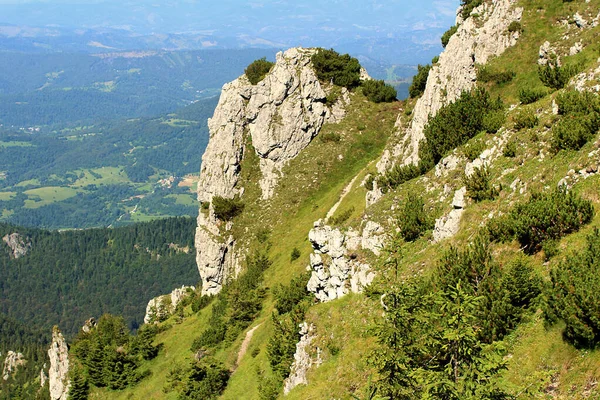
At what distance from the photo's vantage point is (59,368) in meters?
80.9

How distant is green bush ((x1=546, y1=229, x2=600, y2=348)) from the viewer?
1919cm

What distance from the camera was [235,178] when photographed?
3376 inches

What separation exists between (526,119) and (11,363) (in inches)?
7936

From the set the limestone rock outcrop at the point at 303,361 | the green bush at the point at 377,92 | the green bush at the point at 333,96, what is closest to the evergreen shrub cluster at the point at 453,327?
the limestone rock outcrop at the point at 303,361

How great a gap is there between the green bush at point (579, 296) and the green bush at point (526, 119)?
14436 millimetres

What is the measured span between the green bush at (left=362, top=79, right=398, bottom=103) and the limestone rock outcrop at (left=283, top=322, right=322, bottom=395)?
60113 mm

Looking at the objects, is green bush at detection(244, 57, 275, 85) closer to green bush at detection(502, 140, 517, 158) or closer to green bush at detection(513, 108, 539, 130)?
green bush at detection(513, 108, 539, 130)

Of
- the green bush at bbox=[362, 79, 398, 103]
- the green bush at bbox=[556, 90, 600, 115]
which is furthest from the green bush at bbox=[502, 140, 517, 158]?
the green bush at bbox=[362, 79, 398, 103]

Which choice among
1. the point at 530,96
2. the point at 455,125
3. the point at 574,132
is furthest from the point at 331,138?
the point at 574,132

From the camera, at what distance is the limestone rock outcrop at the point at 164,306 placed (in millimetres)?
94500

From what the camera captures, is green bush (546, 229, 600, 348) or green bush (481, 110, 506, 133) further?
green bush (481, 110, 506, 133)

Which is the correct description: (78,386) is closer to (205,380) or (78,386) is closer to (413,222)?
(205,380)

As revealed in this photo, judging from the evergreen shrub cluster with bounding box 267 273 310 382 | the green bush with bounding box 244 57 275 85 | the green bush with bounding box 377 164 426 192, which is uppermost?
the green bush with bounding box 244 57 275 85

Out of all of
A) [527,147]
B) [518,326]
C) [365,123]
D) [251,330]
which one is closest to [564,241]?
[518,326]
